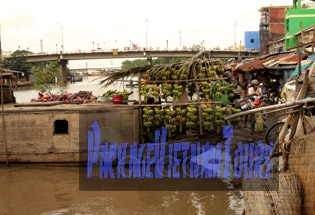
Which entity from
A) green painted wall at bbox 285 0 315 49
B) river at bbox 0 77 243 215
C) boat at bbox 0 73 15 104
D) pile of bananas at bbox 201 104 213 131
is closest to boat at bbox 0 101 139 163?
river at bbox 0 77 243 215

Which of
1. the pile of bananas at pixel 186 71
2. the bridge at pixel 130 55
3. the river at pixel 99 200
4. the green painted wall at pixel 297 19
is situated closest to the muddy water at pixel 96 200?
the river at pixel 99 200

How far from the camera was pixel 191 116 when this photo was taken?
10.1 metres

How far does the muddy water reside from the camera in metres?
7.94

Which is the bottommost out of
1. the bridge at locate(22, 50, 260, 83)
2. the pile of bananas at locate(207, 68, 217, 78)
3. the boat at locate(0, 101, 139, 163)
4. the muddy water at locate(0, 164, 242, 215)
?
the muddy water at locate(0, 164, 242, 215)

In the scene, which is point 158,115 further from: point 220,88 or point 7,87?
point 7,87

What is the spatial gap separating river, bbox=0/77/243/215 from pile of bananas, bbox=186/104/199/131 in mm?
1626

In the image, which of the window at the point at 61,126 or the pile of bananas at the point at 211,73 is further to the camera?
the window at the point at 61,126

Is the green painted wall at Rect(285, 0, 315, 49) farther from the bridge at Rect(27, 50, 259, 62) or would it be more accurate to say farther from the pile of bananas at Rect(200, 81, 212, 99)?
the pile of bananas at Rect(200, 81, 212, 99)

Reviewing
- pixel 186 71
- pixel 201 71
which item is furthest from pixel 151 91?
pixel 201 71

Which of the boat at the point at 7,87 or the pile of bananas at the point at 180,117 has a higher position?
the boat at the point at 7,87

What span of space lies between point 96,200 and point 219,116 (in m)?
3.75

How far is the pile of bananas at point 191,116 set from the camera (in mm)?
10062

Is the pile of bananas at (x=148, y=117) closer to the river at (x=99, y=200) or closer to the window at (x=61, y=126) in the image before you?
the river at (x=99, y=200)

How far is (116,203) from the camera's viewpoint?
836 centimetres
